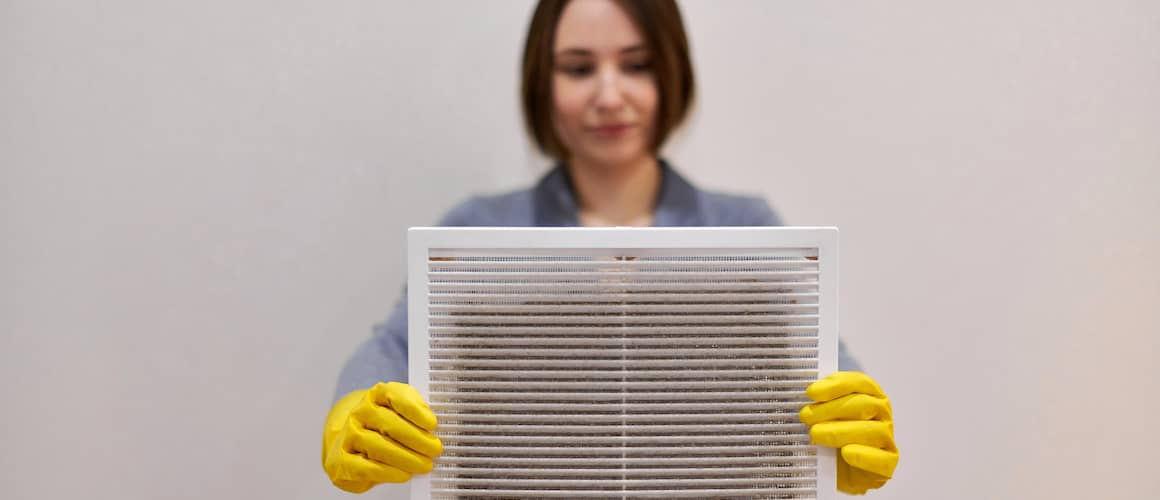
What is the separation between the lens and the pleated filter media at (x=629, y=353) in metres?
0.69

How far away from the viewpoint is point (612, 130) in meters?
1.01

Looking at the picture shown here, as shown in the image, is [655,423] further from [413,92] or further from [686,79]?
[413,92]

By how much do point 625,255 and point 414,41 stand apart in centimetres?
61

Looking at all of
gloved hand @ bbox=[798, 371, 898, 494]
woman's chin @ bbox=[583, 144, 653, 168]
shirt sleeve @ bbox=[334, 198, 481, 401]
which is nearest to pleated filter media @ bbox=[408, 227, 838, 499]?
gloved hand @ bbox=[798, 371, 898, 494]

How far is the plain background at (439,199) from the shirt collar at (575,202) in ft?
0.18

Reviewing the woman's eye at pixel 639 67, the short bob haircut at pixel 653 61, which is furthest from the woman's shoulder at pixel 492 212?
the woman's eye at pixel 639 67

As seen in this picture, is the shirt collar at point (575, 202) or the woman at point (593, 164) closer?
the woman at point (593, 164)

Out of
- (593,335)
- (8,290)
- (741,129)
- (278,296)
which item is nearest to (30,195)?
(8,290)

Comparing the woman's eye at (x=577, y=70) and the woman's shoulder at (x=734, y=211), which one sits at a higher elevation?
the woman's eye at (x=577, y=70)

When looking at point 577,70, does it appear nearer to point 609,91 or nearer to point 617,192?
point 609,91

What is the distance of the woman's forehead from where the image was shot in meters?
0.98

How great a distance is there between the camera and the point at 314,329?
1.15 meters

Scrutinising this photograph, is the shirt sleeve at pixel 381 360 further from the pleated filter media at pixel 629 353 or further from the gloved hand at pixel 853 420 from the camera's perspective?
the gloved hand at pixel 853 420

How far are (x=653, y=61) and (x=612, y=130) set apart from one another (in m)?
0.11
